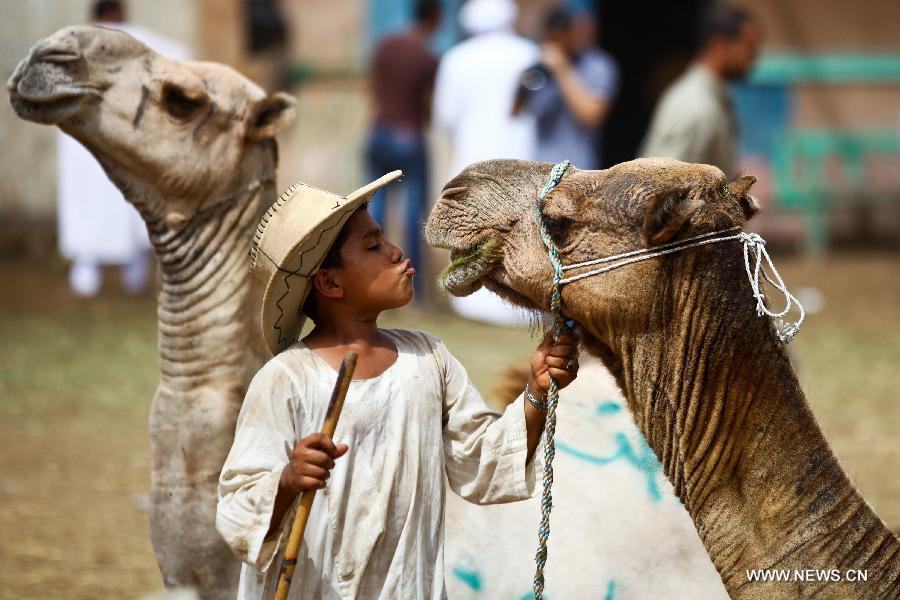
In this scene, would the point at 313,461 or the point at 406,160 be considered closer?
the point at 313,461

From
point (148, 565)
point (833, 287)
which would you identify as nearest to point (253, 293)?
point (148, 565)

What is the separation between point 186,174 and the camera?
13.0ft

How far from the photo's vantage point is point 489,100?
1093 centimetres

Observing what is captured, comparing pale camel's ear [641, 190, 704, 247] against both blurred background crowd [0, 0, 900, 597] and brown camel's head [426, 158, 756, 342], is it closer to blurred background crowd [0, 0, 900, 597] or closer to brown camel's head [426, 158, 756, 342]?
brown camel's head [426, 158, 756, 342]

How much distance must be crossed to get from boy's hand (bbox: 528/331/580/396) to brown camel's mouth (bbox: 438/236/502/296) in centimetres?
22

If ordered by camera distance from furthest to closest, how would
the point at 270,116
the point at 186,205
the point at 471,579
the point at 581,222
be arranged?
the point at 270,116 → the point at 186,205 → the point at 471,579 → the point at 581,222

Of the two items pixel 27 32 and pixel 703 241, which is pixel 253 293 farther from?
pixel 27 32

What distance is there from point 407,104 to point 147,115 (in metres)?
8.17

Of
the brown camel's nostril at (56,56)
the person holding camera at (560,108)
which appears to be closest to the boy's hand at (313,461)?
the brown camel's nostril at (56,56)

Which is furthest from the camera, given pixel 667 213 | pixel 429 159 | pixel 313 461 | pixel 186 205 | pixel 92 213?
pixel 429 159

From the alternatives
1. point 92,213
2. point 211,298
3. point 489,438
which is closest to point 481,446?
point 489,438

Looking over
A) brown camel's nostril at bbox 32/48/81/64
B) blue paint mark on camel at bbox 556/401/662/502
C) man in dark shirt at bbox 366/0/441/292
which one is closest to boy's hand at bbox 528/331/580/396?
blue paint mark on camel at bbox 556/401/662/502

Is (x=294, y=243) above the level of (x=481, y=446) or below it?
above

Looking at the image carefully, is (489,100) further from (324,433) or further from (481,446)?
(324,433)
